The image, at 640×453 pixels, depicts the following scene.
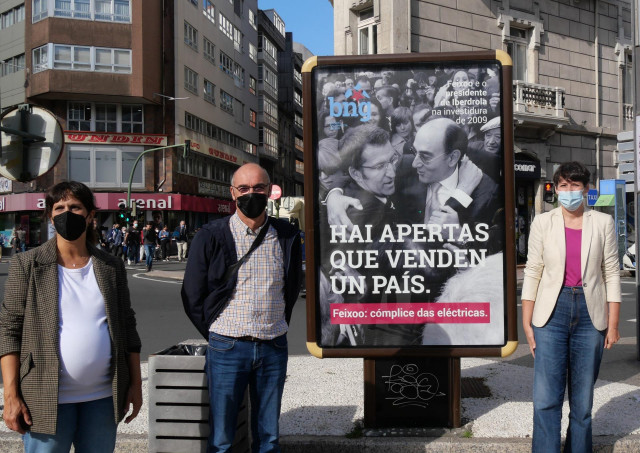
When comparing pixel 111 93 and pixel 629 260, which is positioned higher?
pixel 111 93

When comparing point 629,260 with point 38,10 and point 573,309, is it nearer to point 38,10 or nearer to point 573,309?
point 573,309

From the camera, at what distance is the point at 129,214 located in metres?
31.3


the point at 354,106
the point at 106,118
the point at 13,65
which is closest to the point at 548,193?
the point at 354,106

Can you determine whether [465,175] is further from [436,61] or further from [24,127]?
[24,127]

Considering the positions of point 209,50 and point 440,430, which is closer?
point 440,430

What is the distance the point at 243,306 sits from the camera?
341cm

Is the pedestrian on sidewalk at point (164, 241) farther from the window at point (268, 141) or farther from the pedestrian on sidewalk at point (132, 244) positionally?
the window at point (268, 141)

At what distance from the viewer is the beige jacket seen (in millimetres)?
3875

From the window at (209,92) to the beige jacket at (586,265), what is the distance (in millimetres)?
44694

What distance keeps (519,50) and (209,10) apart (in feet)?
107

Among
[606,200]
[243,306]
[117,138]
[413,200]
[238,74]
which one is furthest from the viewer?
[238,74]

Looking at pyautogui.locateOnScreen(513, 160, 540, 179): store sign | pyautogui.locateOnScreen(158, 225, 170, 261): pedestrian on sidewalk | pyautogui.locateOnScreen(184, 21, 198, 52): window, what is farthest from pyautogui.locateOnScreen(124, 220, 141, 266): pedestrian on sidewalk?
pyautogui.locateOnScreen(184, 21, 198, 52): window

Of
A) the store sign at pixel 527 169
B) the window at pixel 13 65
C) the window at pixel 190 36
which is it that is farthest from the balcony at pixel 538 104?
the window at pixel 13 65

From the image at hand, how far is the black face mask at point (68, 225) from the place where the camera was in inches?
114
